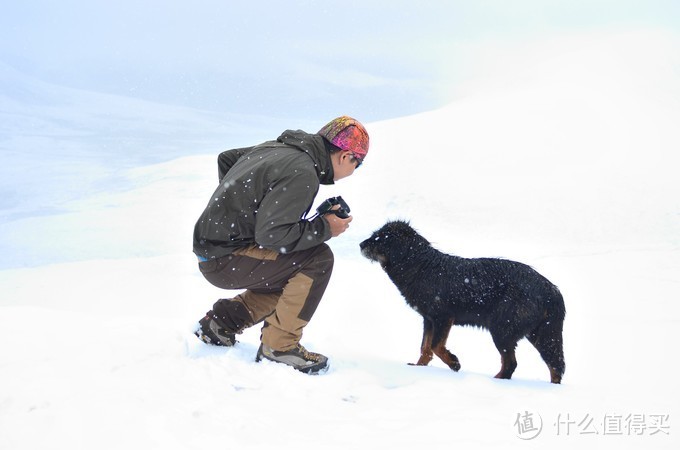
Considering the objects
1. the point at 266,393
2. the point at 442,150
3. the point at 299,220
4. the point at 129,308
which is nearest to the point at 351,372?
the point at 266,393

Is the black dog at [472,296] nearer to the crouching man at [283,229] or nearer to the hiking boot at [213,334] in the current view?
the crouching man at [283,229]

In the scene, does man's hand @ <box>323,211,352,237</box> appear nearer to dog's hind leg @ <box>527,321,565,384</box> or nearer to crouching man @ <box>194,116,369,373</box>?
crouching man @ <box>194,116,369,373</box>

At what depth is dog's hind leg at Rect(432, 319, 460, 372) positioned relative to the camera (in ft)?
13.4

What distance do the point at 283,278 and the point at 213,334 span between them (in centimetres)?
69

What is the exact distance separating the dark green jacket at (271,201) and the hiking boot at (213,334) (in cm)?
53

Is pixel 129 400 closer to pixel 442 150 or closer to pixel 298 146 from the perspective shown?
pixel 298 146

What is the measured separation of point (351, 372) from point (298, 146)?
5.09 feet

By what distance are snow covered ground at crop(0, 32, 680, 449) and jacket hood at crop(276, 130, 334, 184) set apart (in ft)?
4.34

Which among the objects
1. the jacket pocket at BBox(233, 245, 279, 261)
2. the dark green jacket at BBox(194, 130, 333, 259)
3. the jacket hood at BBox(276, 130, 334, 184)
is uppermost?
the jacket hood at BBox(276, 130, 334, 184)

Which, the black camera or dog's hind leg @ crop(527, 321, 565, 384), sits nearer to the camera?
the black camera

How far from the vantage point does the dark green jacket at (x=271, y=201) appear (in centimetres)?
321

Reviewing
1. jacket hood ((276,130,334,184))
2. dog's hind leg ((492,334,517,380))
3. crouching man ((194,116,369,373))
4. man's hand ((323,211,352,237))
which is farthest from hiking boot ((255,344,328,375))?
dog's hind leg ((492,334,517,380))

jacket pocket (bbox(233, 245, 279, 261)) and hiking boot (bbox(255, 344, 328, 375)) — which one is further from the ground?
jacket pocket (bbox(233, 245, 279, 261))

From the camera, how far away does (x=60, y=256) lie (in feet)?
33.7
